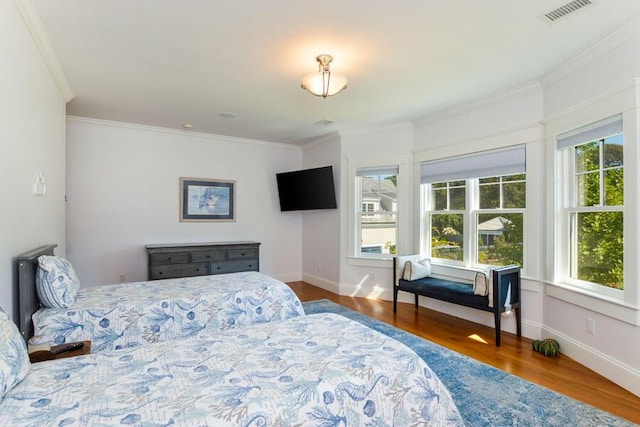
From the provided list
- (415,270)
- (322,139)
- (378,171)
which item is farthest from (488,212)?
(322,139)

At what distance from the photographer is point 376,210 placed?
5344 mm

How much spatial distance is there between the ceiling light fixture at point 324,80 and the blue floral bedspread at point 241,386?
2.05 m

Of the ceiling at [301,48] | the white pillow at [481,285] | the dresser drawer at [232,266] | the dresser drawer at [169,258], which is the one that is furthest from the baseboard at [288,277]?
the white pillow at [481,285]

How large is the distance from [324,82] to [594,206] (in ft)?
8.39

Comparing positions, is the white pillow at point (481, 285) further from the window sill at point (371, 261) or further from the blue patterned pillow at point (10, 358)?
the blue patterned pillow at point (10, 358)

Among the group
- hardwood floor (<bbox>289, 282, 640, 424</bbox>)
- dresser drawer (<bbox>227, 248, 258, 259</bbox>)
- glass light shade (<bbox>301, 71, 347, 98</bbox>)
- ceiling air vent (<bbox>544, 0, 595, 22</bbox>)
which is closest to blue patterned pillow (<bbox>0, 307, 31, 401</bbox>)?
glass light shade (<bbox>301, 71, 347, 98</bbox>)

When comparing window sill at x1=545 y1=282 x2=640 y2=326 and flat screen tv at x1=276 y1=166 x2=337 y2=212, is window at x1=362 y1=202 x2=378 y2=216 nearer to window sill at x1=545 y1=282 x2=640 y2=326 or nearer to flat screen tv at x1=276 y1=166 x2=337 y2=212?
flat screen tv at x1=276 y1=166 x2=337 y2=212

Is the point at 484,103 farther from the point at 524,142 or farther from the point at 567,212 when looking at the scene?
the point at 567,212

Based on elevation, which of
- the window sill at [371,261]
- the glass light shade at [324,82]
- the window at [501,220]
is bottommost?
the window sill at [371,261]

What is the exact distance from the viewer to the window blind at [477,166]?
374 cm

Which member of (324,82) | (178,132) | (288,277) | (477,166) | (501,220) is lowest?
(288,277)

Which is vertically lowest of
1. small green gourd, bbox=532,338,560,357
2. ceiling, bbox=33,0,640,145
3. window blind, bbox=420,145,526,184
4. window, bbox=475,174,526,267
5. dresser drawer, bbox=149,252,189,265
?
small green gourd, bbox=532,338,560,357

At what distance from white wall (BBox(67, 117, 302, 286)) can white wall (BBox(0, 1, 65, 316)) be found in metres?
1.60

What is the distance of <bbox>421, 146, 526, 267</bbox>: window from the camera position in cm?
381
